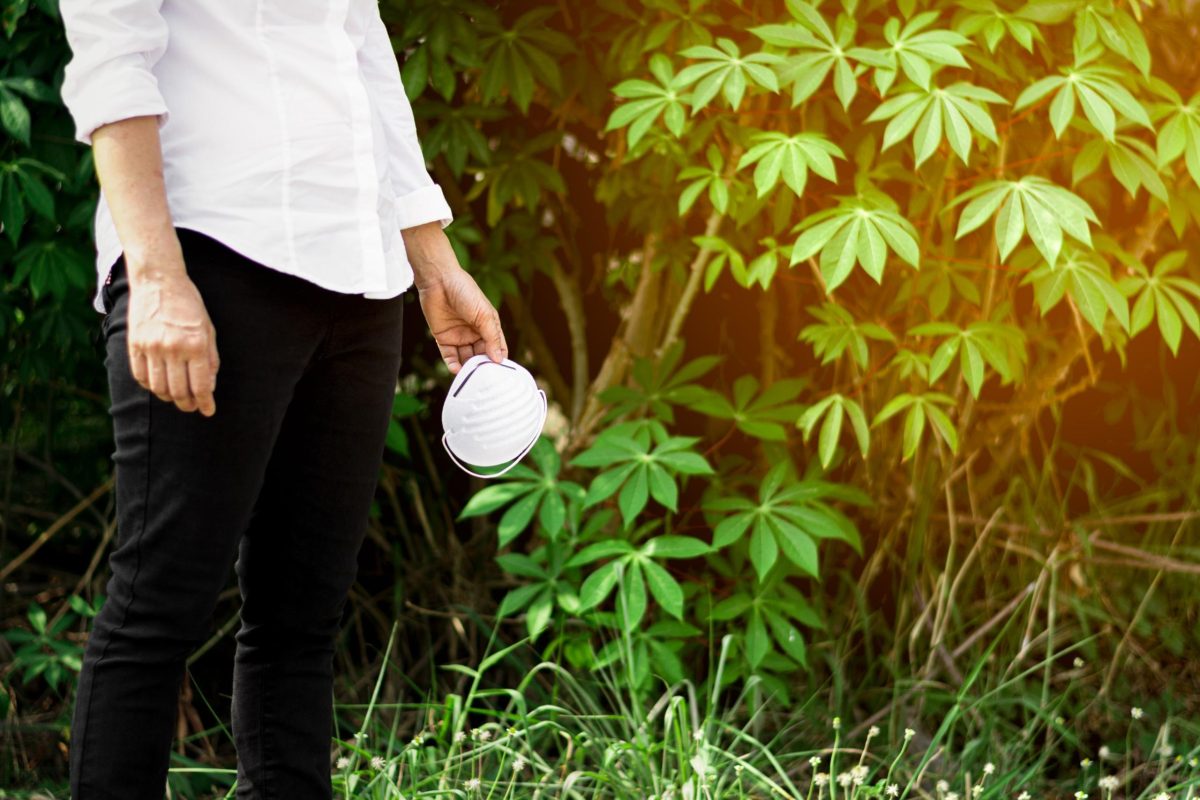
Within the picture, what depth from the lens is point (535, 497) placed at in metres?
2.27

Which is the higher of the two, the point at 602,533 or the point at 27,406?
the point at 27,406

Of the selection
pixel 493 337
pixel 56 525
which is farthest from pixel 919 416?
pixel 56 525

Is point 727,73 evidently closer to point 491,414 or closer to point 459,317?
point 459,317

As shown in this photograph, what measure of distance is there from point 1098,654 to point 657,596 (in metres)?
1.03

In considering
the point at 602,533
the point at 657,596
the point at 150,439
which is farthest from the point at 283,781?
the point at 602,533

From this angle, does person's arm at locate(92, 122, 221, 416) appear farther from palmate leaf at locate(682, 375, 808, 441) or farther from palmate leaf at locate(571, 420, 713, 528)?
palmate leaf at locate(682, 375, 808, 441)

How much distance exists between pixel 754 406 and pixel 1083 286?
0.65 m

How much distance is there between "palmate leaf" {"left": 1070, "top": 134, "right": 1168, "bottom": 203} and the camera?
Result: 2.01 metres

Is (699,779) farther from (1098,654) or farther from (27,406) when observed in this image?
(27,406)

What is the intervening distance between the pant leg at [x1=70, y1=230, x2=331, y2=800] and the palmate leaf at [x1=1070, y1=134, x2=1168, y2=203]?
53.0 inches

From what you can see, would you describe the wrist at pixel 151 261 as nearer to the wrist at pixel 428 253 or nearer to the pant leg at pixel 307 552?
the pant leg at pixel 307 552

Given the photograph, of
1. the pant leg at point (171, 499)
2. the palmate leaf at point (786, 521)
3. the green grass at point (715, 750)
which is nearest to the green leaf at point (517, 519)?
the green grass at point (715, 750)

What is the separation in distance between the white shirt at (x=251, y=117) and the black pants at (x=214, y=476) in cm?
4

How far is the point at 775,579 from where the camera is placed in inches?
92.5
